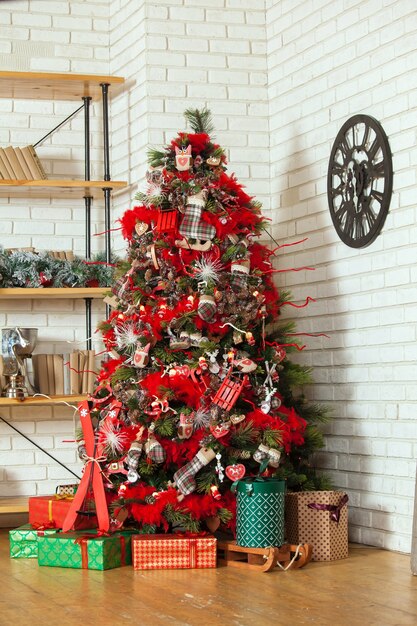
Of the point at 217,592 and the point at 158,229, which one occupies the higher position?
the point at 158,229

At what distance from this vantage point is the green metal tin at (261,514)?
11.5 feet

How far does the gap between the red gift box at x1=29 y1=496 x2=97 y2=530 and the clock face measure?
5.45 ft

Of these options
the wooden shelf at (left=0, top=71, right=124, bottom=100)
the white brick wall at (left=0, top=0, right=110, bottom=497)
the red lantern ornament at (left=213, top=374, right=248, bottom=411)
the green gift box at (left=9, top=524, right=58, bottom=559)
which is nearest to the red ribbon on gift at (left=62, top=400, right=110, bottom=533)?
the green gift box at (left=9, top=524, right=58, bottom=559)

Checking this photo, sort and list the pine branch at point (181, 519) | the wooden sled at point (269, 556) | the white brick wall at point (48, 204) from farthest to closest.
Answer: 1. the white brick wall at point (48, 204)
2. the pine branch at point (181, 519)
3. the wooden sled at point (269, 556)

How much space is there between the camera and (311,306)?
4480 millimetres

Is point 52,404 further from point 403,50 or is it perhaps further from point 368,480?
point 403,50

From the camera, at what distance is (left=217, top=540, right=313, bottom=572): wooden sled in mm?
3449

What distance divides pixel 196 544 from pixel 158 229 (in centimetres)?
130

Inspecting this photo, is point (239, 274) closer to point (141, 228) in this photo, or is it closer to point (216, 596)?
point (141, 228)

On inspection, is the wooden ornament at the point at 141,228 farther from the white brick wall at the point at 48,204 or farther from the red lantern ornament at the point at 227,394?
the white brick wall at the point at 48,204

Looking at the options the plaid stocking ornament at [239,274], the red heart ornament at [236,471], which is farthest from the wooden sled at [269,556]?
the plaid stocking ornament at [239,274]

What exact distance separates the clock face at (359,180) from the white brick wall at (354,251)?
5 cm

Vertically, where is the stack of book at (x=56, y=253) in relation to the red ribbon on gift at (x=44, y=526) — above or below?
above

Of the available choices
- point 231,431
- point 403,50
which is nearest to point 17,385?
point 231,431
